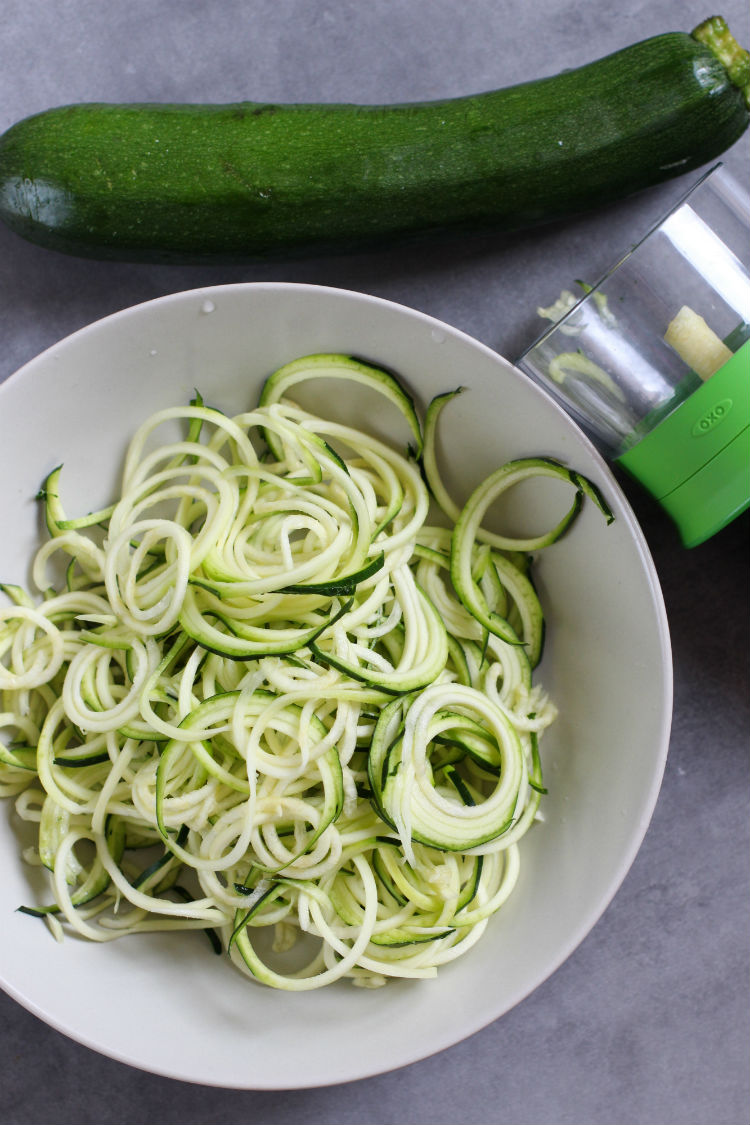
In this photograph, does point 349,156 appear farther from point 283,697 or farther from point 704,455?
point 283,697

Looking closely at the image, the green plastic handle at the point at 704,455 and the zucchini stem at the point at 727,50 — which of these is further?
the zucchini stem at the point at 727,50

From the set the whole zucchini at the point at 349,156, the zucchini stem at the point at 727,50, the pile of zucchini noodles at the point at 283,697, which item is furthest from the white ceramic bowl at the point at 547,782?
the zucchini stem at the point at 727,50

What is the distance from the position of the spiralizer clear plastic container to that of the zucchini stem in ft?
0.52

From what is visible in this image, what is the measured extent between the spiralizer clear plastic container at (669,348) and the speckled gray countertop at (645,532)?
0.18m

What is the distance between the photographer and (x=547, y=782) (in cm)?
148

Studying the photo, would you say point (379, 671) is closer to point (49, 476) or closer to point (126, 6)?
point (49, 476)

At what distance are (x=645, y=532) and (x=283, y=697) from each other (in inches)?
30.2

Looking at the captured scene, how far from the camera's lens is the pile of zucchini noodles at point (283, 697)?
1288 mm

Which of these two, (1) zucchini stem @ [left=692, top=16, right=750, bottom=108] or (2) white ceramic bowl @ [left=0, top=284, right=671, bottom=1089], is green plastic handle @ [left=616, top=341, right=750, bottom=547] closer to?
(2) white ceramic bowl @ [left=0, top=284, right=671, bottom=1089]

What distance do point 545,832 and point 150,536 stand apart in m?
0.82

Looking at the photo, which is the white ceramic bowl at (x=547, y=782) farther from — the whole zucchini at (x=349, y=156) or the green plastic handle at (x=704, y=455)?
the whole zucchini at (x=349, y=156)

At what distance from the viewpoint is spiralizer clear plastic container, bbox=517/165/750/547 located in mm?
1317

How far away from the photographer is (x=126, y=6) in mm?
1566

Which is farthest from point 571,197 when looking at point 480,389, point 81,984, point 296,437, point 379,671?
point 81,984
